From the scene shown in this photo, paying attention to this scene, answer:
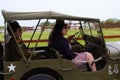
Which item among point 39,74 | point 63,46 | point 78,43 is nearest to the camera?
point 39,74

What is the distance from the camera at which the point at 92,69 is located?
712 cm

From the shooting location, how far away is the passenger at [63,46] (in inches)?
280

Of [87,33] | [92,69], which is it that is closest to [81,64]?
[92,69]

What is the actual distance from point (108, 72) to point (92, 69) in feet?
0.90

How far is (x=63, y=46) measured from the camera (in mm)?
7133

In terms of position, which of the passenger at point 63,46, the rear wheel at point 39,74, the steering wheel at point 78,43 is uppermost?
the passenger at point 63,46

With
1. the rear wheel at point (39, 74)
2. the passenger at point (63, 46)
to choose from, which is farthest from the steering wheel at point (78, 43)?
the rear wheel at point (39, 74)

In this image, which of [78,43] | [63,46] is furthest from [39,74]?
[78,43]

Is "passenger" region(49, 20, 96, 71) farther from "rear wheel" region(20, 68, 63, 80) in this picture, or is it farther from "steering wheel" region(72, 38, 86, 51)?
"steering wheel" region(72, 38, 86, 51)

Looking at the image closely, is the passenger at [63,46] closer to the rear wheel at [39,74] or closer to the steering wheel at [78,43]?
the rear wheel at [39,74]

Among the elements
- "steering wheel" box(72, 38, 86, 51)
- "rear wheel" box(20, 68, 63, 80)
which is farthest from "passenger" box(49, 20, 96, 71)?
"steering wheel" box(72, 38, 86, 51)

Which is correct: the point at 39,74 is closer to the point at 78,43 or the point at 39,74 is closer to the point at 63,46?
the point at 63,46

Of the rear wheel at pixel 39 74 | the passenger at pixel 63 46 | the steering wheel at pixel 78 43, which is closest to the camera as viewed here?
the rear wheel at pixel 39 74

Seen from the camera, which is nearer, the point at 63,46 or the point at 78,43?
the point at 63,46
